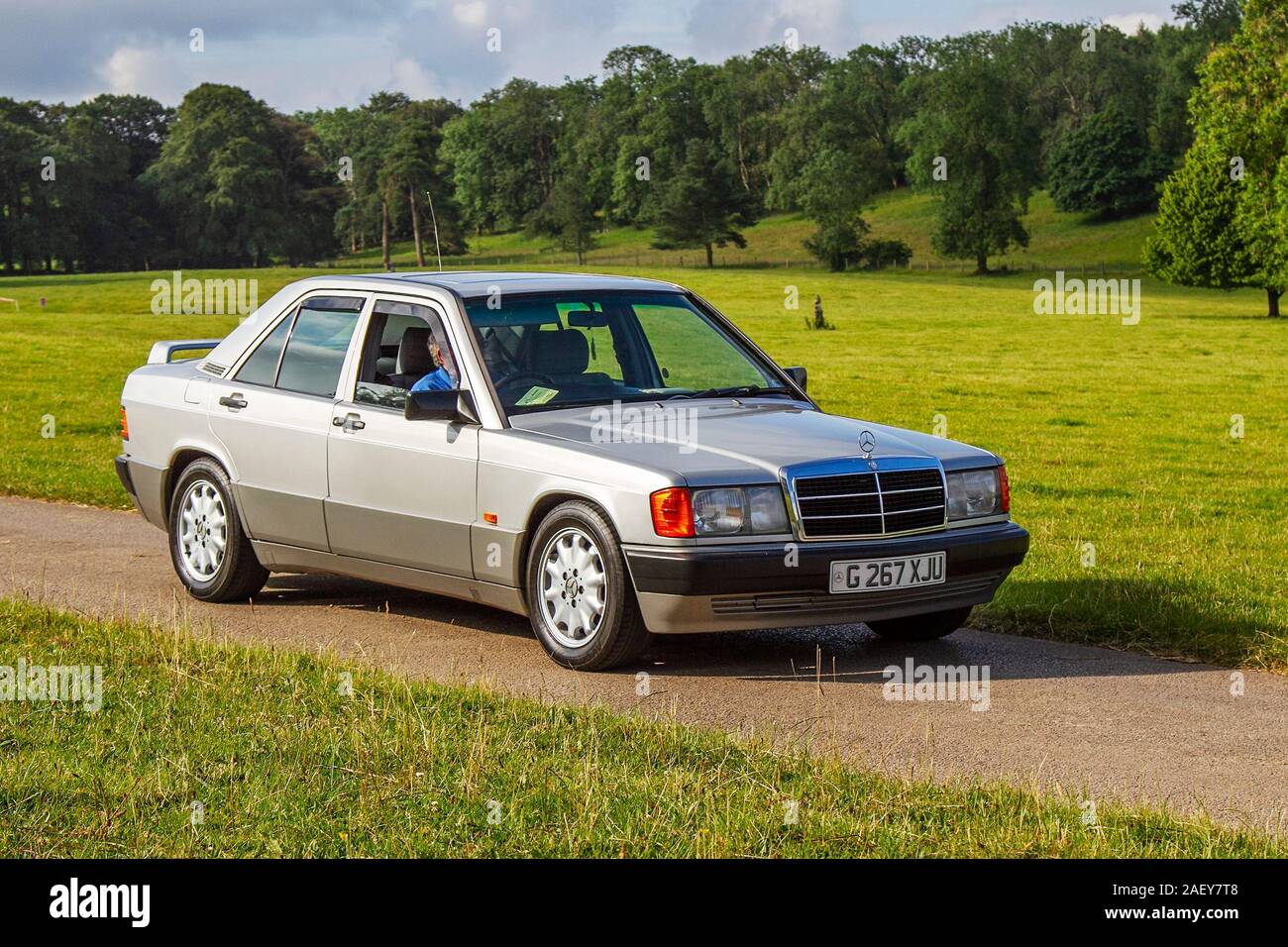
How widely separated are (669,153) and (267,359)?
124181mm

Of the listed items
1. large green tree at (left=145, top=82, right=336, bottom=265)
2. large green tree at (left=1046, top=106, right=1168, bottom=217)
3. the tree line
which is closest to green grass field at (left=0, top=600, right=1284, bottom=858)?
the tree line

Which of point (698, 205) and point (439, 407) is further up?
point (698, 205)

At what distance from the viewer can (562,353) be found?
29.5 feet

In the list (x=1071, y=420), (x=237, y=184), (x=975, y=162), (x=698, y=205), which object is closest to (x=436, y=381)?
(x=1071, y=420)

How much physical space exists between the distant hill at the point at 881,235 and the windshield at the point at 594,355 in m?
88.4

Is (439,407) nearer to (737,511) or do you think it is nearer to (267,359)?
(737,511)

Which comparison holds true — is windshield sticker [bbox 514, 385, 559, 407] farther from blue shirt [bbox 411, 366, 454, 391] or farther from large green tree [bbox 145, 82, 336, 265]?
large green tree [bbox 145, 82, 336, 265]

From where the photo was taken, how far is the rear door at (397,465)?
8586mm

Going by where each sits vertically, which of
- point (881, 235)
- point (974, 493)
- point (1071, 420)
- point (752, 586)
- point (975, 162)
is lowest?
point (1071, 420)

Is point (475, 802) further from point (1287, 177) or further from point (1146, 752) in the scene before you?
point (1287, 177)

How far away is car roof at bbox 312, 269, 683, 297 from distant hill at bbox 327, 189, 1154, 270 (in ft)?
288

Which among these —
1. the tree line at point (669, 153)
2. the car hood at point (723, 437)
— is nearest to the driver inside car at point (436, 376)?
the car hood at point (723, 437)

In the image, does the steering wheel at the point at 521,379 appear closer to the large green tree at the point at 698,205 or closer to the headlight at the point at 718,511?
the headlight at the point at 718,511

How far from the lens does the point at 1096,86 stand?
144 metres
